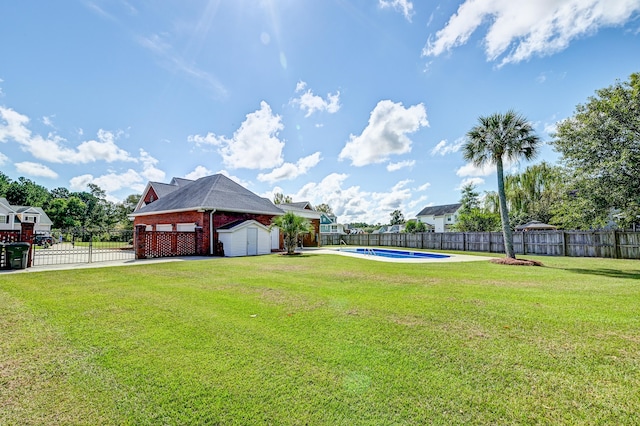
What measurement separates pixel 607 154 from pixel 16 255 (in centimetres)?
2470

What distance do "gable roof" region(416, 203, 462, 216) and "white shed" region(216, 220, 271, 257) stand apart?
146 ft

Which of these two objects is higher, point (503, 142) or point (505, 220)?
point (503, 142)

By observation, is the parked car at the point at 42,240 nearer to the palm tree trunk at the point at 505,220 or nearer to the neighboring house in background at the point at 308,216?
the neighboring house in background at the point at 308,216

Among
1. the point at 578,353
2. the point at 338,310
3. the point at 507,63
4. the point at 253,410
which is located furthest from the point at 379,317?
the point at 507,63

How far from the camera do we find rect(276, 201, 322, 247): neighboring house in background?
28.4 metres

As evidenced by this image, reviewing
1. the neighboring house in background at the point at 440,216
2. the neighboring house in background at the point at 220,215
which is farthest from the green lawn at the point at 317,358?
the neighboring house in background at the point at 440,216

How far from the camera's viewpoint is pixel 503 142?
1551 cm

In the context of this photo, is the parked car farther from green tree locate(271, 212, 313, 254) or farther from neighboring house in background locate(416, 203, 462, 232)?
neighboring house in background locate(416, 203, 462, 232)

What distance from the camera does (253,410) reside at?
244cm

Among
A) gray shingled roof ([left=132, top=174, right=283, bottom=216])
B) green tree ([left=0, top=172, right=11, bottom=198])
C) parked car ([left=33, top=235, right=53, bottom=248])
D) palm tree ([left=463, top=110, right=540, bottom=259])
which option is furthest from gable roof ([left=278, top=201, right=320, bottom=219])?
green tree ([left=0, top=172, right=11, bottom=198])

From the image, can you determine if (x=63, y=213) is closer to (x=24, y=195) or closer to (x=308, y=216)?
(x=24, y=195)

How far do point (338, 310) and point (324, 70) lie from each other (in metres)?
14.6

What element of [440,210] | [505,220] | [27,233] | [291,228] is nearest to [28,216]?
[27,233]

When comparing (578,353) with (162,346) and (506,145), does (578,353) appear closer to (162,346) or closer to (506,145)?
(162,346)
